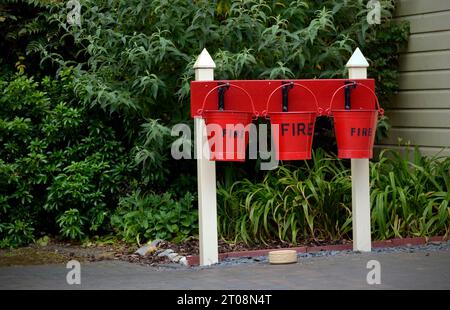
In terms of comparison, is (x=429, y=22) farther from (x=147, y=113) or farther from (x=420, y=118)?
(x=147, y=113)

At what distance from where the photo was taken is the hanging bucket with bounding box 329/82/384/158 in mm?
7766

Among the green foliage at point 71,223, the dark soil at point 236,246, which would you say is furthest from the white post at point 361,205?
the green foliage at point 71,223

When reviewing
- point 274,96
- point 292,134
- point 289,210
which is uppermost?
point 274,96

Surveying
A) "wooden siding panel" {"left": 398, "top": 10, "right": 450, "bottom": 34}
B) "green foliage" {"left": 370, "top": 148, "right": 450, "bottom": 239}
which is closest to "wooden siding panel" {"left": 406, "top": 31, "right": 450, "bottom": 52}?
"wooden siding panel" {"left": 398, "top": 10, "right": 450, "bottom": 34}

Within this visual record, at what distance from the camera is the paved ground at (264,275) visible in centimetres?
666

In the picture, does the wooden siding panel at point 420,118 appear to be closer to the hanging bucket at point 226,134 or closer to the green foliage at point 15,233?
the hanging bucket at point 226,134

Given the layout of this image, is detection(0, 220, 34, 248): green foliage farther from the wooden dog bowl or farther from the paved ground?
the wooden dog bowl

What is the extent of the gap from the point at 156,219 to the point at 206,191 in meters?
1.47

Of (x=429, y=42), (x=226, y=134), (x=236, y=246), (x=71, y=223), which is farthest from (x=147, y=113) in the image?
(x=429, y=42)

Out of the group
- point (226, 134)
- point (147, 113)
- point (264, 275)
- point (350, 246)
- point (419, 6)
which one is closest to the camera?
point (264, 275)

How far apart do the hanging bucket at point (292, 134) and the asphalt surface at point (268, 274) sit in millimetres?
1008

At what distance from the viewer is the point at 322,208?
28.5ft

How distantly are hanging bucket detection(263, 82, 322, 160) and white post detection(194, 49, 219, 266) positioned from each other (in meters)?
0.64
